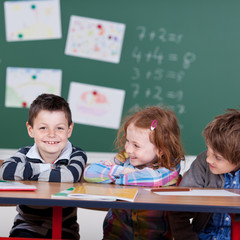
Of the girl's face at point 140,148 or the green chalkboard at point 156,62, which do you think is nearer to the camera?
the girl's face at point 140,148

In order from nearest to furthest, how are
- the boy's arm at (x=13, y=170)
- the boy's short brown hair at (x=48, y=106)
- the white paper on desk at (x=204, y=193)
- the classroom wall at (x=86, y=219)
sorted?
the white paper on desk at (x=204, y=193), the boy's arm at (x=13, y=170), the boy's short brown hair at (x=48, y=106), the classroom wall at (x=86, y=219)

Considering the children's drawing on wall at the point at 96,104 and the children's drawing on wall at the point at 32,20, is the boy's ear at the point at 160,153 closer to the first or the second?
the children's drawing on wall at the point at 96,104

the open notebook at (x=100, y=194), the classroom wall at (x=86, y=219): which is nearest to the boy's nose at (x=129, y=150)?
the open notebook at (x=100, y=194)

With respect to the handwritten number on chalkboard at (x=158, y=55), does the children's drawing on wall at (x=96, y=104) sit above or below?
below

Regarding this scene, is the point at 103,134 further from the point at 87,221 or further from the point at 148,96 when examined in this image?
the point at 87,221

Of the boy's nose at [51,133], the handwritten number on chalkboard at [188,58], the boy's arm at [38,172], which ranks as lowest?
the boy's arm at [38,172]

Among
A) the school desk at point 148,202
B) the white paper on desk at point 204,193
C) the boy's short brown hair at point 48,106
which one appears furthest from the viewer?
the boy's short brown hair at point 48,106

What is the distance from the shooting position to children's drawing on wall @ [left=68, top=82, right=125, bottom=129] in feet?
14.9

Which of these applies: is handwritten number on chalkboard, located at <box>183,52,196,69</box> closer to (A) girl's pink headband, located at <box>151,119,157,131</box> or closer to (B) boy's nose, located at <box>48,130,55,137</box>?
(A) girl's pink headband, located at <box>151,119,157,131</box>

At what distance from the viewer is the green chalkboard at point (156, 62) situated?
178 inches

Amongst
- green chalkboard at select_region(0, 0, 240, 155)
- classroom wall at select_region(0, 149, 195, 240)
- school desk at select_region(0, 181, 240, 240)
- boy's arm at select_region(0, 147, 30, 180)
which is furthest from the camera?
green chalkboard at select_region(0, 0, 240, 155)

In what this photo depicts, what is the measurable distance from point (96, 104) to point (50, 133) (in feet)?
7.31

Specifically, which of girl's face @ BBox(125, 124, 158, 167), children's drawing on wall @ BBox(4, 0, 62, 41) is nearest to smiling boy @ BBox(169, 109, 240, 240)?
girl's face @ BBox(125, 124, 158, 167)

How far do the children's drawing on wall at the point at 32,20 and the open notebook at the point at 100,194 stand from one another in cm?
298
